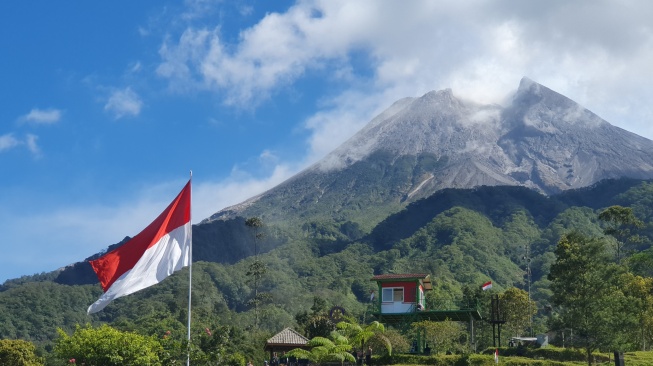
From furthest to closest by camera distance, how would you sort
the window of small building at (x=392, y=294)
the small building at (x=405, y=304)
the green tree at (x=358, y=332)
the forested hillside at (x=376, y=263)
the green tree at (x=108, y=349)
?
1. the forested hillside at (x=376, y=263)
2. the window of small building at (x=392, y=294)
3. the small building at (x=405, y=304)
4. the green tree at (x=358, y=332)
5. the green tree at (x=108, y=349)

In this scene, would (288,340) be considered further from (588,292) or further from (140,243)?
(140,243)

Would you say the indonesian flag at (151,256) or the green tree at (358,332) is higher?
the indonesian flag at (151,256)

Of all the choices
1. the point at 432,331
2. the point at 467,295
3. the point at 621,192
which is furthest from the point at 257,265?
the point at 621,192

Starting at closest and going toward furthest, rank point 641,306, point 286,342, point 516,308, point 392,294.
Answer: point 286,342 < point 641,306 < point 392,294 < point 516,308

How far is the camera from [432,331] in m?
42.3

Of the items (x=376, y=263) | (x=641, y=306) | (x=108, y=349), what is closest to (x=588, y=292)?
(x=641, y=306)

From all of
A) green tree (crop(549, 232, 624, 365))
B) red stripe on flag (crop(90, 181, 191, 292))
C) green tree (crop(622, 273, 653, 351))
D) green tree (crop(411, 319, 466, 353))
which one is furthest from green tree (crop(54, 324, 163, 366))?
green tree (crop(622, 273, 653, 351))

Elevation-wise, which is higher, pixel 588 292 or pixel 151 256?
pixel 151 256

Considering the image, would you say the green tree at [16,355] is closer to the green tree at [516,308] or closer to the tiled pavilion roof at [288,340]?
the tiled pavilion roof at [288,340]

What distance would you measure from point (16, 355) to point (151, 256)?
38.3m

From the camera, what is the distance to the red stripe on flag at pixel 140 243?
20250 millimetres

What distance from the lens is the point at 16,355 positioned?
53375mm

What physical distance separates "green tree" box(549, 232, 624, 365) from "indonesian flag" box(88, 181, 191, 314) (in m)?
21.2

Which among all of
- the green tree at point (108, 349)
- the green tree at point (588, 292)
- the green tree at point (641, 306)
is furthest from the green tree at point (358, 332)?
the green tree at point (641, 306)
